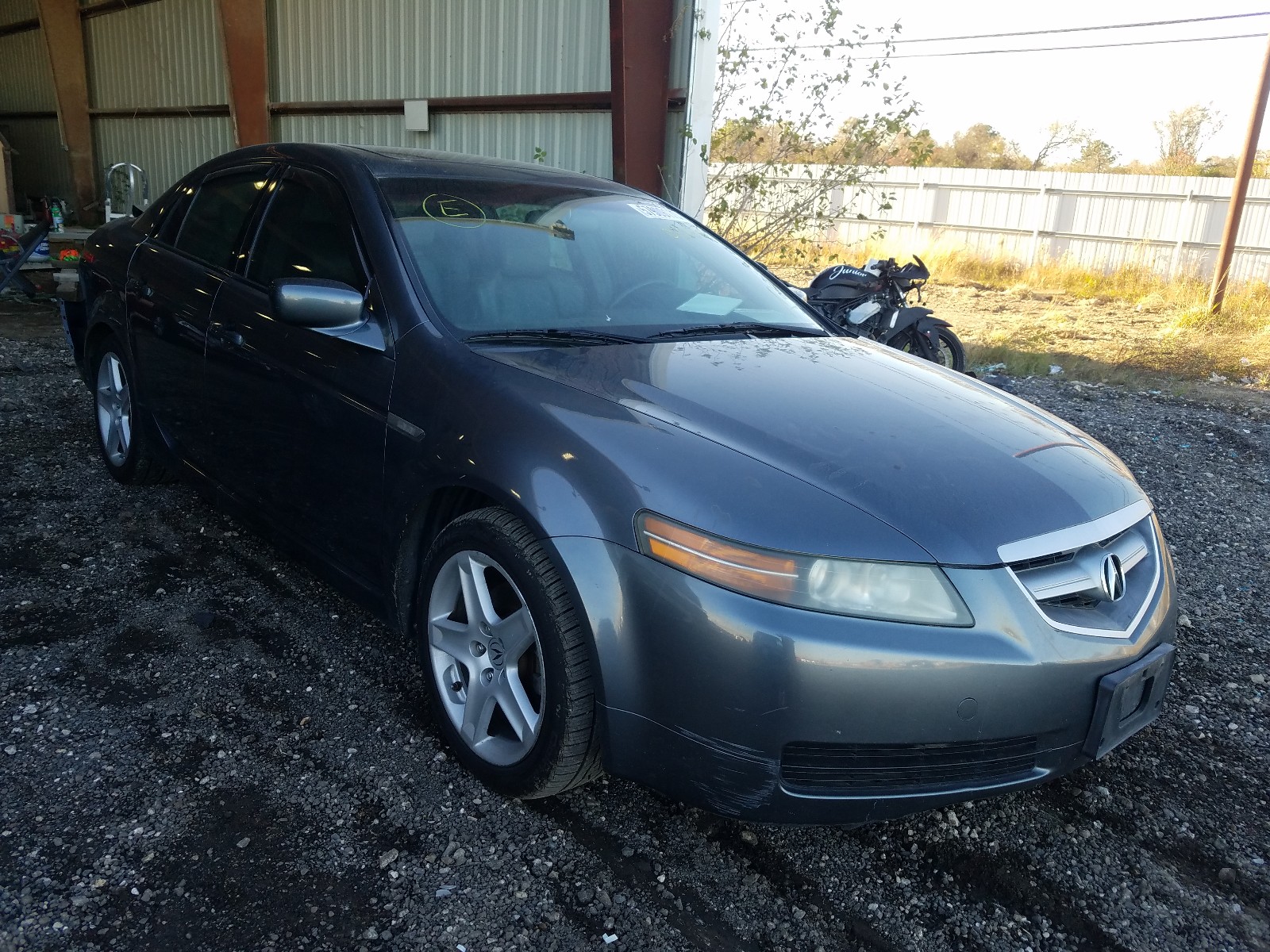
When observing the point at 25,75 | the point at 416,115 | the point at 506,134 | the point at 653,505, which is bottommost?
the point at 653,505

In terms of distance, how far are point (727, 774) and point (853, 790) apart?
267 millimetres

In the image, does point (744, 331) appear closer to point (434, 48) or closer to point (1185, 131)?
point (434, 48)

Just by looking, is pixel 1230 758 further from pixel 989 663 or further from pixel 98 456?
pixel 98 456

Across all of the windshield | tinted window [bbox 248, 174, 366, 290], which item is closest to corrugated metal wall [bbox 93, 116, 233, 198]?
tinted window [bbox 248, 174, 366, 290]

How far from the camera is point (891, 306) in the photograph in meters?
7.42

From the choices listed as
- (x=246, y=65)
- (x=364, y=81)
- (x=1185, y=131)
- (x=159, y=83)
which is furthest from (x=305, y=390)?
(x=1185, y=131)

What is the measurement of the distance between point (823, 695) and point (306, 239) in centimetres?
229

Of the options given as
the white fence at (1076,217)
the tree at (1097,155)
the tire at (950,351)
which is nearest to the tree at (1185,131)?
the tree at (1097,155)

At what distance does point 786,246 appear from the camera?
892 cm

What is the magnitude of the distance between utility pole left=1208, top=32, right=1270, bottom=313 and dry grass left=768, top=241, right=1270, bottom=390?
0.25 meters

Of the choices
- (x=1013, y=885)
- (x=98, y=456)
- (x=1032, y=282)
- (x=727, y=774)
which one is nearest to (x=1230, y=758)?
(x=1013, y=885)

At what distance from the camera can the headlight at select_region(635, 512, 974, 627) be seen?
191cm

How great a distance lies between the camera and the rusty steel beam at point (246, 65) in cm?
1020

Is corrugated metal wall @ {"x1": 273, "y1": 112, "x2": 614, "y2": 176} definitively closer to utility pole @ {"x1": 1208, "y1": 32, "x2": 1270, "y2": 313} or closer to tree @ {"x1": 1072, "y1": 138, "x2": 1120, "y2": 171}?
utility pole @ {"x1": 1208, "y1": 32, "x2": 1270, "y2": 313}
